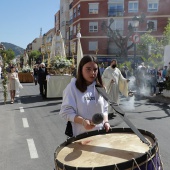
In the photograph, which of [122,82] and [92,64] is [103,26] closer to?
[122,82]

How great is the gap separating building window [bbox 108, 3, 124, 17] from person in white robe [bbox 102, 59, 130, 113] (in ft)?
148

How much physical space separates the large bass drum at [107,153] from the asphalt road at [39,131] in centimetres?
235

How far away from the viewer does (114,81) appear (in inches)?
380

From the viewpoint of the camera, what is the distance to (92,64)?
120 inches

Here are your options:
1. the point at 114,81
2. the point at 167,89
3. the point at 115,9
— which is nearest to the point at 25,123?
the point at 114,81

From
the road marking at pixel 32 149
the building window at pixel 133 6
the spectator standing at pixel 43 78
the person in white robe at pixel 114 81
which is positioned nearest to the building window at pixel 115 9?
the building window at pixel 133 6

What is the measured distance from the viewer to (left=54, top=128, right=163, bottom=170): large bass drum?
2.30 m

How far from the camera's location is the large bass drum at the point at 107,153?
7.55 ft

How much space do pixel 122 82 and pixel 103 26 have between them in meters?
39.9

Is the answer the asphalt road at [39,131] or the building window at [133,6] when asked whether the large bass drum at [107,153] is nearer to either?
the asphalt road at [39,131]

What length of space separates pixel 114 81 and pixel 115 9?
4589 cm

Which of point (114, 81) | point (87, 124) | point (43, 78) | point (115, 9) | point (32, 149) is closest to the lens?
point (87, 124)

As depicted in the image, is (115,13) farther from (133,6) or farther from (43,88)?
(43,88)

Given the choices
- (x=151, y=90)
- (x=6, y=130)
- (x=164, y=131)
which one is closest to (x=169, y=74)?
(x=151, y=90)
